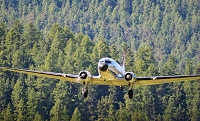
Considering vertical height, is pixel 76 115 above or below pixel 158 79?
above

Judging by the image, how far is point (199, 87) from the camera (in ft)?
526

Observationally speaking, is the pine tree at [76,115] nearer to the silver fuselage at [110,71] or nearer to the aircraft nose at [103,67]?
the silver fuselage at [110,71]

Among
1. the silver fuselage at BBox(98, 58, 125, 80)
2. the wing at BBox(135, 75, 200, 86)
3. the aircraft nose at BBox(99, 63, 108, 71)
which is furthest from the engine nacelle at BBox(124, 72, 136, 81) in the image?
the aircraft nose at BBox(99, 63, 108, 71)

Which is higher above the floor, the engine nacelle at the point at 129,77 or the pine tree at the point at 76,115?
the pine tree at the point at 76,115

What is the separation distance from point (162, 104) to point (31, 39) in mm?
51802

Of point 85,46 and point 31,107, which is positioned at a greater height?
point 85,46

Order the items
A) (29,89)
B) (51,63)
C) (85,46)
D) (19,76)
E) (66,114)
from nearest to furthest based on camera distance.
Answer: (66,114), (29,89), (19,76), (51,63), (85,46)

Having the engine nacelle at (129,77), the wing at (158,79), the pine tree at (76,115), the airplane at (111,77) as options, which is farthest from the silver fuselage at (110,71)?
the pine tree at (76,115)

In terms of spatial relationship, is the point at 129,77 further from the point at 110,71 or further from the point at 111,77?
the point at 110,71

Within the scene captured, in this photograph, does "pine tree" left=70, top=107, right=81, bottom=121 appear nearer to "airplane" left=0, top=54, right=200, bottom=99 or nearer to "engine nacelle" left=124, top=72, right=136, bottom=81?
"airplane" left=0, top=54, right=200, bottom=99

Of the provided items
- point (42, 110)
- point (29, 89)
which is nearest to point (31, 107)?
point (42, 110)

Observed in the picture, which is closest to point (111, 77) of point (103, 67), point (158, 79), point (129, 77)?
point (129, 77)

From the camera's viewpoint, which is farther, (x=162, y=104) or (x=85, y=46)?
(x=85, y=46)

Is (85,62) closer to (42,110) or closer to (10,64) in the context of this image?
(10,64)
